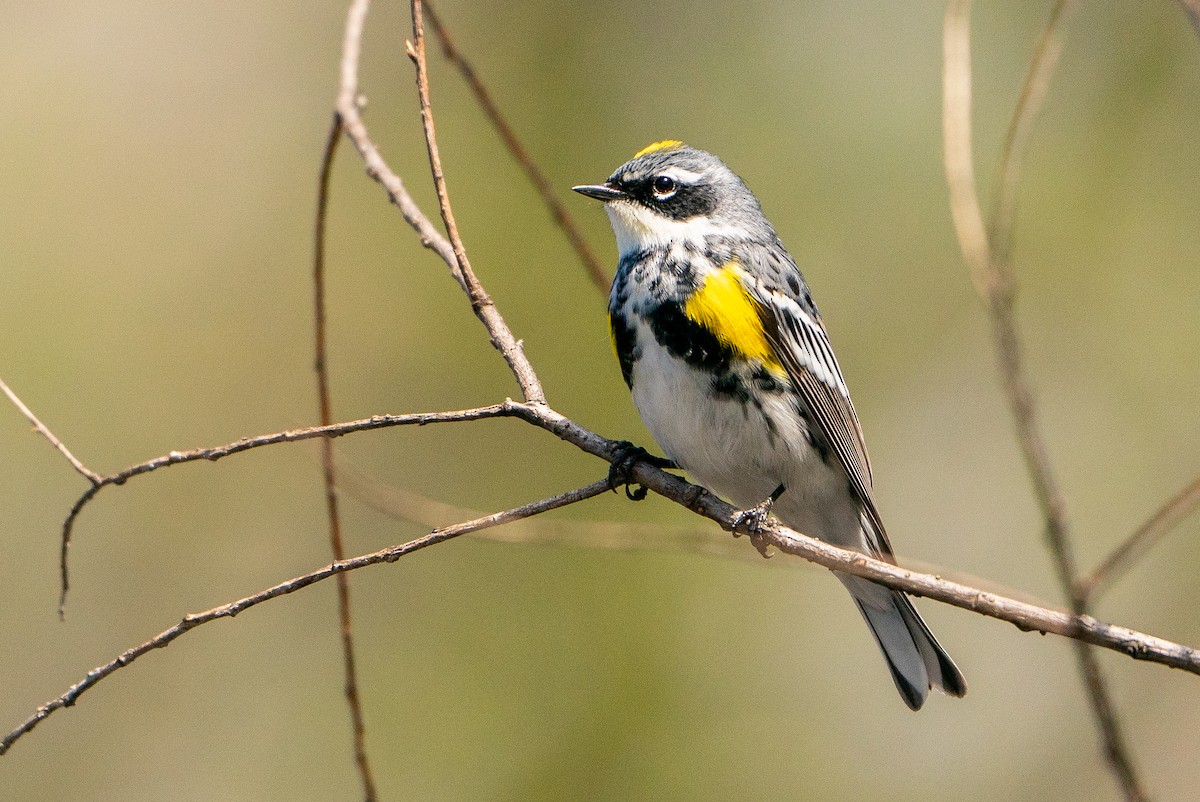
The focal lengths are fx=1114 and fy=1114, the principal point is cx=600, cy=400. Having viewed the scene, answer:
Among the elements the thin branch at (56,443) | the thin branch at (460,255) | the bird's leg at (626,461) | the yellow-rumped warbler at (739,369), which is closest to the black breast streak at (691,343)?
the yellow-rumped warbler at (739,369)

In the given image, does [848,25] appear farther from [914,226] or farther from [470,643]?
[470,643]

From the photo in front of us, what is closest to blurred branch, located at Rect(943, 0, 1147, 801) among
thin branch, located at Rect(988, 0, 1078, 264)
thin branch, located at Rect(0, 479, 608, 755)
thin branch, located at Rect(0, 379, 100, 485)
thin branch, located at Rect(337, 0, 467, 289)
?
thin branch, located at Rect(988, 0, 1078, 264)

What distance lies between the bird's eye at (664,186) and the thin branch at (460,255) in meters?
1.37

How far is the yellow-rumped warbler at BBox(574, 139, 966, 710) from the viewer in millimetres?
3305

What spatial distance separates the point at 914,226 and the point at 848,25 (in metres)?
1.42

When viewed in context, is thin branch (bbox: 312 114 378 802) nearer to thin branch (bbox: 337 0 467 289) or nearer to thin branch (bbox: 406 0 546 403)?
thin branch (bbox: 337 0 467 289)

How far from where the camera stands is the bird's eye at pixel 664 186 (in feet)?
12.4

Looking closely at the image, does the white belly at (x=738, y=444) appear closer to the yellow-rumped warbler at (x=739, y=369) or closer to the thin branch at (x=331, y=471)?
the yellow-rumped warbler at (x=739, y=369)

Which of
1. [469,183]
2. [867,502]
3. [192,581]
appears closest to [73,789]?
[192,581]

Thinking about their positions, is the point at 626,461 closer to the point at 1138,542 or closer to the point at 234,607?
the point at 234,607

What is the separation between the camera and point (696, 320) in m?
3.28

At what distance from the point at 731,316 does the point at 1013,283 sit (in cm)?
114

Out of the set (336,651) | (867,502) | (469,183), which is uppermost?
(469,183)

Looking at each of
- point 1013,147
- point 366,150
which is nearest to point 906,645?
point 1013,147
